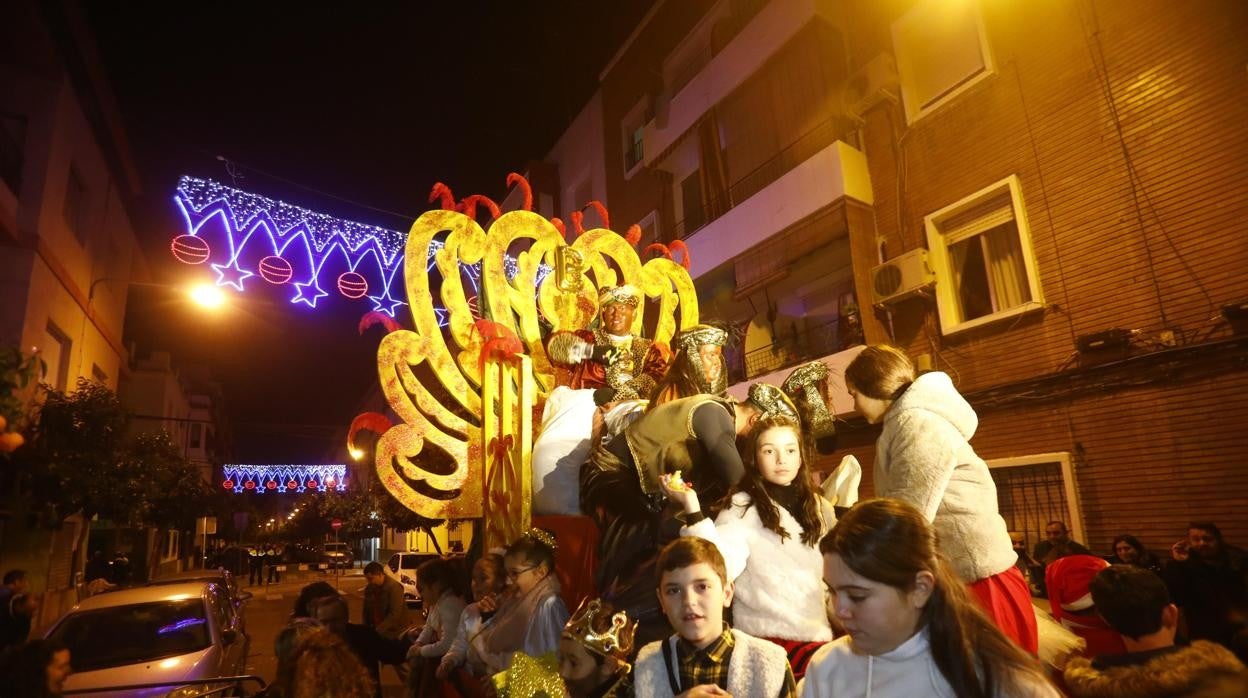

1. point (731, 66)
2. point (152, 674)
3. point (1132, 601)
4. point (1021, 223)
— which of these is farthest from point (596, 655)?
point (731, 66)

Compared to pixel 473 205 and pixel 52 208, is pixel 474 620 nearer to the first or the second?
pixel 473 205

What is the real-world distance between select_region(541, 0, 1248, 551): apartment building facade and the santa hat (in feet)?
21.4

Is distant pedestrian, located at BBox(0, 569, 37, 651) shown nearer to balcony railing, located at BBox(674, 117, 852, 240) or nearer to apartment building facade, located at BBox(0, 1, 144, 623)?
apartment building facade, located at BBox(0, 1, 144, 623)

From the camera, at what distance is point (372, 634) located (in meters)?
5.50

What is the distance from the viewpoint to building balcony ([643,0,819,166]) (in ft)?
44.7

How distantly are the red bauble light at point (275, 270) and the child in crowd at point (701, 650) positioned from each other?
25.3 ft

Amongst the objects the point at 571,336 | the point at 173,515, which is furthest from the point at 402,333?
the point at 173,515

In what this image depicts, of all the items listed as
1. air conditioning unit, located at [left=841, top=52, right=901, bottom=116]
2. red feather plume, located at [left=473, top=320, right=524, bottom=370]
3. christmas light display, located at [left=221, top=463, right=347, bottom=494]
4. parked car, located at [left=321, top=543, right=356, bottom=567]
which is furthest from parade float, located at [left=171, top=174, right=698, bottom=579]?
christmas light display, located at [left=221, top=463, right=347, bottom=494]

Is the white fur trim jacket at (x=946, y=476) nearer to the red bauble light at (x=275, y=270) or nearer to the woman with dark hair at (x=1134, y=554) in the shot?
the woman with dark hair at (x=1134, y=554)

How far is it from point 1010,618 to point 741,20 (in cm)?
1591

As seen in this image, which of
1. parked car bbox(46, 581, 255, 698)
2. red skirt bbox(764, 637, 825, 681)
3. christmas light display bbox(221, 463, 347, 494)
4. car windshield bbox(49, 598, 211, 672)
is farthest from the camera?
christmas light display bbox(221, 463, 347, 494)

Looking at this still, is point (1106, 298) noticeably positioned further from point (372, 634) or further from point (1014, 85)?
point (372, 634)

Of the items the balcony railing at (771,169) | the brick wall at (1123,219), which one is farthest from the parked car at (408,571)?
the brick wall at (1123,219)

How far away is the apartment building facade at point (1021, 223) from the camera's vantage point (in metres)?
8.40
